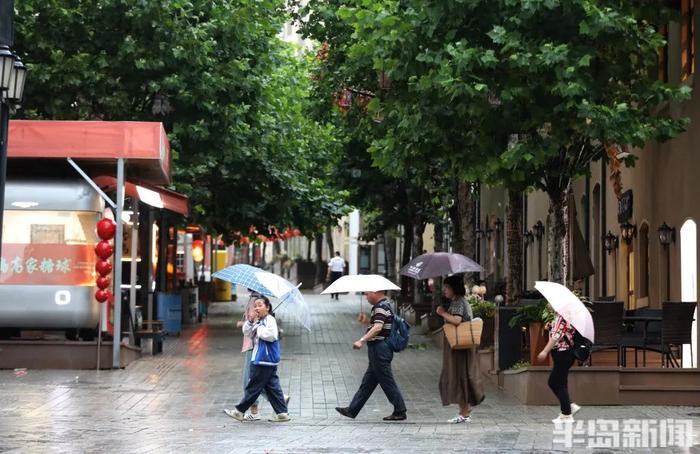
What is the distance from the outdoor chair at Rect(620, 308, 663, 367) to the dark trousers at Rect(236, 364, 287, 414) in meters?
4.91

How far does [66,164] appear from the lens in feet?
73.4

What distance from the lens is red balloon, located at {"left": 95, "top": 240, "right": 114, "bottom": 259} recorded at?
20891mm

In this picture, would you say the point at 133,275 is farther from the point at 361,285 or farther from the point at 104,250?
the point at 361,285

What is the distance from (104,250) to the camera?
68.5 ft

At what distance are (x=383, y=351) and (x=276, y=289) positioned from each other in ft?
4.61

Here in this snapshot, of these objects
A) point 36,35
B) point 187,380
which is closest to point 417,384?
point 187,380

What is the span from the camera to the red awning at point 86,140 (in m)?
21.0

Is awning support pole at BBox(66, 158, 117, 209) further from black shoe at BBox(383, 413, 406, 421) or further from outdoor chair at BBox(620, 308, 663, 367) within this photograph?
outdoor chair at BBox(620, 308, 663, 367)

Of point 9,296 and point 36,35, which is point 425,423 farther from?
point 36,35

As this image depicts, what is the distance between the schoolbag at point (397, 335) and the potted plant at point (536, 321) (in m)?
2.70

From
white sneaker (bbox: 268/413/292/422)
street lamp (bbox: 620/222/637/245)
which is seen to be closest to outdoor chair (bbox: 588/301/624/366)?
white sneaker (bbox: 268/413/292/422)

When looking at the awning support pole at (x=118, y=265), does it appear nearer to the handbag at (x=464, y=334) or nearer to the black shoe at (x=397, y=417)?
the black shoe at (x=397, y=417)

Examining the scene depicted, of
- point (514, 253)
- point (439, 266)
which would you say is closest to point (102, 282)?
point (439, 266)

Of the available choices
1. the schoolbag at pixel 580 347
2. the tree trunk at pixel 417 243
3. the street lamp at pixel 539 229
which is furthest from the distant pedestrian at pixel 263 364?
the tree trunk at pixel 417 243
